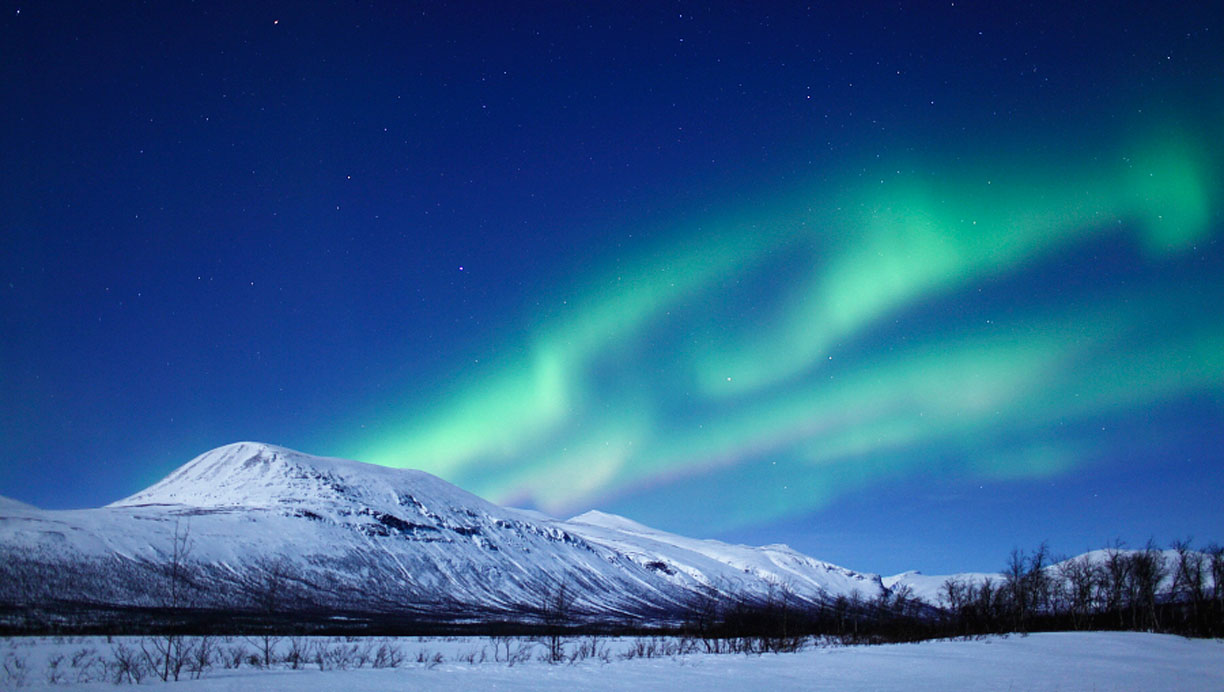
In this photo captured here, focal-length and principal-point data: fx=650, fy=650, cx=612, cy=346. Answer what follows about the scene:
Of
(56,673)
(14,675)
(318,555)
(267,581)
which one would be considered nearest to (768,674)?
(56,673)

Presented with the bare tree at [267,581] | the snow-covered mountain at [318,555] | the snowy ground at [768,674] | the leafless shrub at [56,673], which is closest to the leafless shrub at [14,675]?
the snowy ground at [768,674]

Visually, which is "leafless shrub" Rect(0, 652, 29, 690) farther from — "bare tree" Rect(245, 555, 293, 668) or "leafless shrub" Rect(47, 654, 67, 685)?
"bare tree" Rect(245, 555, 293, 668)

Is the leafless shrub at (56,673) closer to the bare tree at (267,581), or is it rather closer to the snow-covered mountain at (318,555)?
the snow-covered mountain at (318,555)

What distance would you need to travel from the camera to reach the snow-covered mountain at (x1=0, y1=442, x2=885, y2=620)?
9956cm

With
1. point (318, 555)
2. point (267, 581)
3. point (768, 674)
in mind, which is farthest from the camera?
point (318, 555)

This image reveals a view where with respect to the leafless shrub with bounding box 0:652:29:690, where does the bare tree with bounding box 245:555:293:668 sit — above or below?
below

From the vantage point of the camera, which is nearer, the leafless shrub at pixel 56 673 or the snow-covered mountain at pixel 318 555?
the leafless shrub at pixel 56 673

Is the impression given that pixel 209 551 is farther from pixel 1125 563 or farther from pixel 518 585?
pixel 1125 563

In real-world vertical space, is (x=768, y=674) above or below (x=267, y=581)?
above

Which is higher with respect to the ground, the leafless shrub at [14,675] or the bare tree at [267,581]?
the leafless shrub at [14,675]

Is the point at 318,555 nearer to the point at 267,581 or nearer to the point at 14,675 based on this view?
the point at 267,581

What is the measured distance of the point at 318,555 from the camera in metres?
136

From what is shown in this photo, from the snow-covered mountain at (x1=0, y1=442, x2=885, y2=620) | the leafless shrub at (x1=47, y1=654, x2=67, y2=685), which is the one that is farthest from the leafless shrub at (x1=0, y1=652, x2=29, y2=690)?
the snow-covered mountain at (x1=0, y1=442, x2=885, y2=620)

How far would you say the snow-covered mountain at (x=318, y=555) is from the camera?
99.6m
